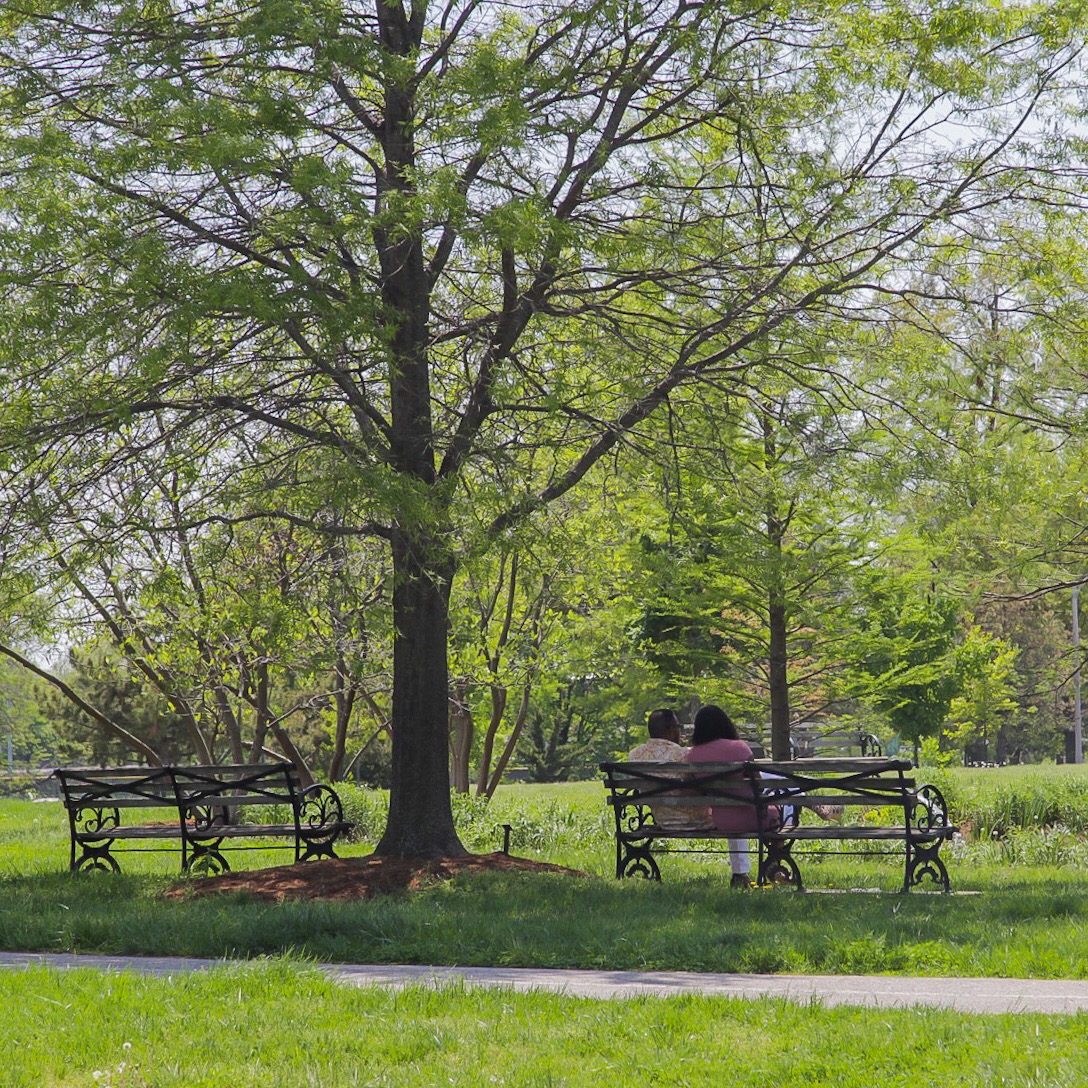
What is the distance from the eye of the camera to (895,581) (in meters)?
19.1

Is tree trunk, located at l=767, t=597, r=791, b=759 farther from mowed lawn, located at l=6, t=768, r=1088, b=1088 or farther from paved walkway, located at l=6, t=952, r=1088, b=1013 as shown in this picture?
paved walkway, located at l=6, t=952, r=1088, b=1013

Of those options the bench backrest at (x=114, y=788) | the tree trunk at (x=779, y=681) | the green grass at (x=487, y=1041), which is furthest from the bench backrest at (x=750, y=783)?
the tree trunk at (x=779, y=681)

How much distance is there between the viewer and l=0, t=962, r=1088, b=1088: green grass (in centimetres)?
467

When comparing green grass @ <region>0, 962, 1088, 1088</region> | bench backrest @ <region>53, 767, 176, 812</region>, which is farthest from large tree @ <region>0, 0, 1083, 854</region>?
green grass @ <region>0, 962, 1088, 1088</region>

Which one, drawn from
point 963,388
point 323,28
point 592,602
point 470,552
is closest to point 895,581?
point 592,602

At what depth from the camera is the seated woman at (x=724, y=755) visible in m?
10.0

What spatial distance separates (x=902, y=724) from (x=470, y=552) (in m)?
23.6

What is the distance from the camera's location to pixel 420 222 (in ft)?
29.7

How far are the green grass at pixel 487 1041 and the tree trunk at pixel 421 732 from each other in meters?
5.19

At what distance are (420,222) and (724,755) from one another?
4653mm

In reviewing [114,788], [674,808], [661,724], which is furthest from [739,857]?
[114,788]

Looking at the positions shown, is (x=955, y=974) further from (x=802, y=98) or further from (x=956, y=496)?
(x=802, y=98)

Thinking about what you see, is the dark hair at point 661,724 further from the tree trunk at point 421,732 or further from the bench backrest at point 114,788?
the bench backrest at point 114,788

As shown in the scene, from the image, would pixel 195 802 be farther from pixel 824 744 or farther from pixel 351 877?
pixel 824 744
